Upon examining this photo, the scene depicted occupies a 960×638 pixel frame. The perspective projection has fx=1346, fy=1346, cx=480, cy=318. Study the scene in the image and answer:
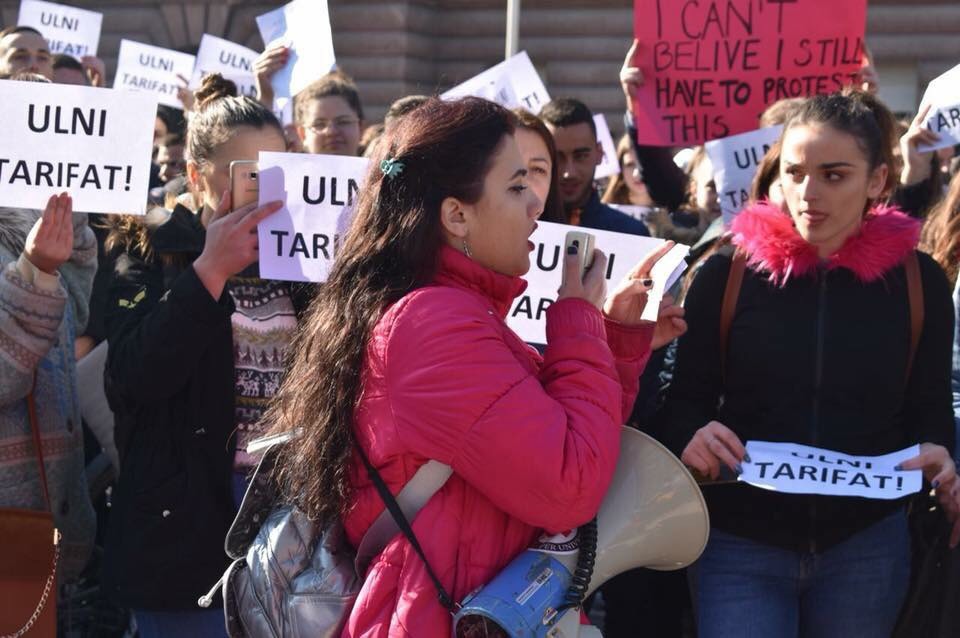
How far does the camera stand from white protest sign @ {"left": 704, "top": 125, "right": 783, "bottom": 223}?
466cm

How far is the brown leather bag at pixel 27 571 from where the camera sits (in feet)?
10.8

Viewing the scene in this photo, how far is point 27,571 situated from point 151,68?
5948 millimetres

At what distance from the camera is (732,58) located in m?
5.02

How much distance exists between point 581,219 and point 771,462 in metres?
1.95

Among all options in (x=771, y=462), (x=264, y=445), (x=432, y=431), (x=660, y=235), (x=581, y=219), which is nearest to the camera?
(x=432, y=431)

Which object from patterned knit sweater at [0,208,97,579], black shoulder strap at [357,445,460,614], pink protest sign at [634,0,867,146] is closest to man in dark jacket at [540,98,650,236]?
pink protest sign at [634,0,867,146]

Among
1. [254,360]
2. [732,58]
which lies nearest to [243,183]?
[254,360]

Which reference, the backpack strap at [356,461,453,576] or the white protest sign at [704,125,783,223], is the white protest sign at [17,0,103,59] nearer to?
the white protest sign at [704,125,783,223]

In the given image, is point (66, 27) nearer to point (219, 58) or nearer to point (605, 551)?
point (219, 58)

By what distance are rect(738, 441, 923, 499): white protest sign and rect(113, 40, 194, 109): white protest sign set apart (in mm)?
6196

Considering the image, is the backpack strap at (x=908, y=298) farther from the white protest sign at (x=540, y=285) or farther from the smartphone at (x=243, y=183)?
the smartphone at (x=243, y=183)

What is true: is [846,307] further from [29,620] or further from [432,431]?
[29,620]

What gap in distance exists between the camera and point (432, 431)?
2330mm

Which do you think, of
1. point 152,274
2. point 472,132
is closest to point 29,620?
point 152,274
